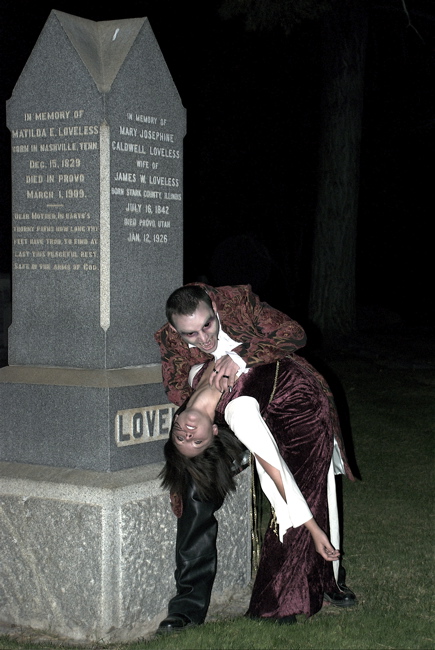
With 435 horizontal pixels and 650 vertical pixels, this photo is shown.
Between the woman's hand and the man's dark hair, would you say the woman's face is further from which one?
the woman's hand

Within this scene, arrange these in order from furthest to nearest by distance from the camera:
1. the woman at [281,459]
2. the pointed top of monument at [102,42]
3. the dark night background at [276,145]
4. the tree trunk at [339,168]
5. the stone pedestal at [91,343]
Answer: the dark night background at [276,145]
the tree trunk at [339,168]
the pointed top of monument at [102,42]
the stone pedestal at [91,343]
the woman at [281,459]

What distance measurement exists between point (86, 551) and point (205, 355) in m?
1.02

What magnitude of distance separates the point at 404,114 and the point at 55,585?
784 inches

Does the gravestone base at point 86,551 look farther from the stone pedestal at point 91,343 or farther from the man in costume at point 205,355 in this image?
the man in costume at point 205,355

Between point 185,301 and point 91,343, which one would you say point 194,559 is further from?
point 185,301

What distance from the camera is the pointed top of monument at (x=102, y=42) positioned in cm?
441

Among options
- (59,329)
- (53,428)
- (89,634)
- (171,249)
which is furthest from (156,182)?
(89,634)

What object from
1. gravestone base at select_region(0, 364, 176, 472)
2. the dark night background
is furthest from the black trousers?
the dark night background

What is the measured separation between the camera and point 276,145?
23859mm

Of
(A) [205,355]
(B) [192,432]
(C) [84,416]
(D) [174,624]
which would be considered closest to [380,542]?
(D) [174,624]

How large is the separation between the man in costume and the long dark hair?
0.22ft

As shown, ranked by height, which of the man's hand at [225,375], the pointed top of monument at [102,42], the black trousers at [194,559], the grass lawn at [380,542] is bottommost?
the grass lawn at [380,542]

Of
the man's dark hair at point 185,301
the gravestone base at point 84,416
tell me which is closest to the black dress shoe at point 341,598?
the gravestone base at point 84,416

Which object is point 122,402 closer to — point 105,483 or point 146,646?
point 105,483
